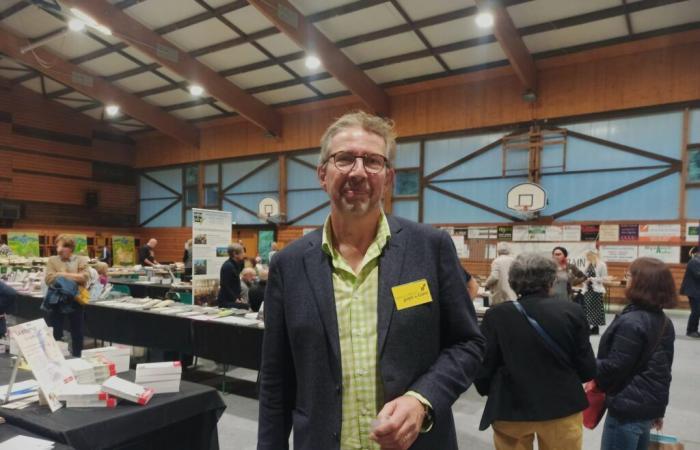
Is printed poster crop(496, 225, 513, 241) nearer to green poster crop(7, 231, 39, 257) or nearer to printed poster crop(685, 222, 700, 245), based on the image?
printed poster crop(685, 222, 700, 245)

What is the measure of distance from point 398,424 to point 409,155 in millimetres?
10617

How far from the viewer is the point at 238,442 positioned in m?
2.98

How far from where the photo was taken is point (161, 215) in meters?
15.9

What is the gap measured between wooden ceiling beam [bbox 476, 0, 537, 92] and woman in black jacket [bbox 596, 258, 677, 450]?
6.69 m

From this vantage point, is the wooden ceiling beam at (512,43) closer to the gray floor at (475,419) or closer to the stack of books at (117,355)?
the gray floor at (475,419)

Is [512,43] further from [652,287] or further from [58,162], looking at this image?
[58,162]

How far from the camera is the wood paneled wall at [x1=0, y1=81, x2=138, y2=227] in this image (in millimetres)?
13516

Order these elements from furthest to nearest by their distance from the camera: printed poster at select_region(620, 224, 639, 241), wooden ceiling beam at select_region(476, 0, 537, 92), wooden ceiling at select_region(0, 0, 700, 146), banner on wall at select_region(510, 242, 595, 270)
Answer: banner on wall at select_region(510, 242, 595, 270), printed poster at select_region(620, 224, 639, 241), wooden ceiling at select_region(0, 0, 700, 146), wooden ceiling beam at select_region(476, 0, 537, 92)

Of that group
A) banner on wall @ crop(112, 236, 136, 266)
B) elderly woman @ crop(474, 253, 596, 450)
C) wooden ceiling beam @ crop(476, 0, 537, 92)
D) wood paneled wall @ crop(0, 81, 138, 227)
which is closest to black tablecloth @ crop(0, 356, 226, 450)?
elderly woman @ crop(474, 253, 596, 450)

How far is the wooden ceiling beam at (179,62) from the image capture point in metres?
8.91

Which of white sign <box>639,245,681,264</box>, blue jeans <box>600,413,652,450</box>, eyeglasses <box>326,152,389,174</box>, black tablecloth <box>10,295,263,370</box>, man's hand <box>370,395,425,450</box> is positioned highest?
eyeglasses <box>326,152,389,174</box>

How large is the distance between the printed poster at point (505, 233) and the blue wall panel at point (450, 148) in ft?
6.25

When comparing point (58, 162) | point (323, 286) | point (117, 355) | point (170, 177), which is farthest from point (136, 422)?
point (58, 162)

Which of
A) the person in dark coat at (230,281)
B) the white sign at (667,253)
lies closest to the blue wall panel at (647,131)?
the white sign at (667,253)
